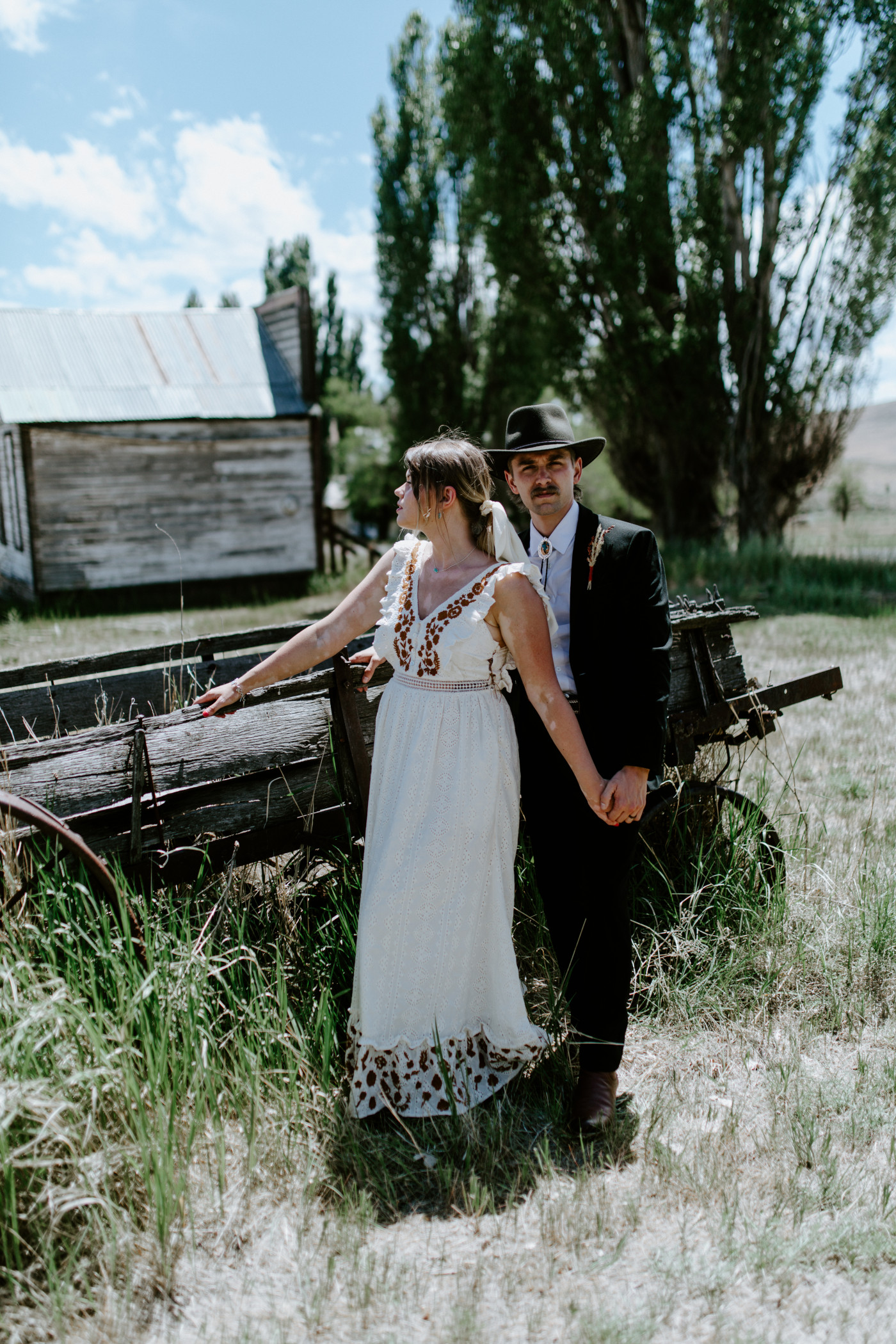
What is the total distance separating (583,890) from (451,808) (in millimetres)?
446

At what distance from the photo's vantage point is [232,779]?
292cm

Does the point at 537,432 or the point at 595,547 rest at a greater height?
the point at 537,432

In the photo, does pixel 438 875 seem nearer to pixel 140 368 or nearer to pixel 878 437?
pixel 140 368

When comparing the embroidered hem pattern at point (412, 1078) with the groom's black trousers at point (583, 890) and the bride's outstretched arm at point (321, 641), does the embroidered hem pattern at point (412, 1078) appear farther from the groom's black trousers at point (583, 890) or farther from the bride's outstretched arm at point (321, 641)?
the bride's outstretched arm at point (321, 641)

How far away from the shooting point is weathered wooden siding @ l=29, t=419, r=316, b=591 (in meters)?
15.1

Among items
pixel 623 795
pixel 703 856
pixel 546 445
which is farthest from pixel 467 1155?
pixel 546 445

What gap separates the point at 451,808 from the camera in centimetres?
254

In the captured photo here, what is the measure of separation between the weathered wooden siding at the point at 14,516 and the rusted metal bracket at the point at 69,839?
1374 cm

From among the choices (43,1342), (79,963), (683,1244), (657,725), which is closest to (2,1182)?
(43,1342)

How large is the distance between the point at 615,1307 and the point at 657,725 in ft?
4.20

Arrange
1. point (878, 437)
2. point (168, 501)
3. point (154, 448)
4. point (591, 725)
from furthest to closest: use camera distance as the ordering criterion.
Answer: point (878, 437)
point (168, 501)
point (154, 448)
point (591, 725)

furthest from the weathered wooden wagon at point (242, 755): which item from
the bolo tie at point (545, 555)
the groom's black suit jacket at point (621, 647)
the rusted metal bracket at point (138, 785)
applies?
the bolo tie at point (545, 555)

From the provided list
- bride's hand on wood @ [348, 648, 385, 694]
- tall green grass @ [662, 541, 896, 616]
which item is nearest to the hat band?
bride's hand on wood @ [348, 648, 385, 694]

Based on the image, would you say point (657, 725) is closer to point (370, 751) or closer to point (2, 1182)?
point (370, 751)
